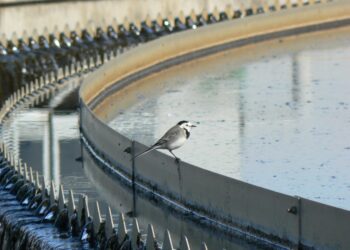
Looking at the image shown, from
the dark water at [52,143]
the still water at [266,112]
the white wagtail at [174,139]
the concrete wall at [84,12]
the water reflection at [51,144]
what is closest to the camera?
the white wagtail at [174,139]

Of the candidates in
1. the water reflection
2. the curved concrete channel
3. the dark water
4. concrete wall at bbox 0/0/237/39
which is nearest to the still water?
the dark water

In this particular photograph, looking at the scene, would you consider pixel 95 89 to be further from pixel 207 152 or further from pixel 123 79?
pixel 207 152

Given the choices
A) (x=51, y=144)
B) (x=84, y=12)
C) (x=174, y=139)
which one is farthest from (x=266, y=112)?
(x=84, y=12)

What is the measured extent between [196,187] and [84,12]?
4923cm

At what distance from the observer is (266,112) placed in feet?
194

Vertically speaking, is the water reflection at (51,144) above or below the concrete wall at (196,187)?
below

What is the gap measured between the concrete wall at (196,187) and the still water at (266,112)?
932 millimetres

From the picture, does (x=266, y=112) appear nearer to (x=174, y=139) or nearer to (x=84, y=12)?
(x=174, y=139)

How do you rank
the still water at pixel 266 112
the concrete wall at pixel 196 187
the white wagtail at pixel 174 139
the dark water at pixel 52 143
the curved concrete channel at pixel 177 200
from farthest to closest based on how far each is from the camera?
1. the still water at pixel 266 112
2. the dark water at pixel 52 143
3. the white wagtail at pixel 174 139
4. the curved concrete channel at pixel 177 200
5. the concrete wall at pixel 196 187

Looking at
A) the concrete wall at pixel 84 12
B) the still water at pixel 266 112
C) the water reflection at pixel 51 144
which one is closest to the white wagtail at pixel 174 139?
the water reflection at pixel 51 144

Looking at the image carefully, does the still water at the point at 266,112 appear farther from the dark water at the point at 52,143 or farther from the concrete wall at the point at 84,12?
the concrete wall at the point at 84,12

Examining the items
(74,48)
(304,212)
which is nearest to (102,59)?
(74,48)

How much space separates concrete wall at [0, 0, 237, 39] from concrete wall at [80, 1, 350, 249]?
1323 centimetres

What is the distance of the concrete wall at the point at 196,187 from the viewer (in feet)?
103
